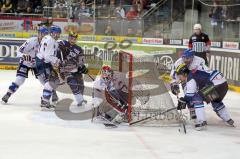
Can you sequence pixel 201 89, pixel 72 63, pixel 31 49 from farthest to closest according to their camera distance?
pixel 31 49 → pixel 72 63 → pixel 201 89

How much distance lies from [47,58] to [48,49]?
128mm

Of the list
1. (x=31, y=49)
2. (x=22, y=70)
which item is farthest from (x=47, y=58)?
(x=22, y=70)

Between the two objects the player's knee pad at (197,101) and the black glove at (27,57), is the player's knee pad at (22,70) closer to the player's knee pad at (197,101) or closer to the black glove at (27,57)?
the black glove at (27,57)

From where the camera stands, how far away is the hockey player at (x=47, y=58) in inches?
308

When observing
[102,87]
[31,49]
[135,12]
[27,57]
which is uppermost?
[135,12]

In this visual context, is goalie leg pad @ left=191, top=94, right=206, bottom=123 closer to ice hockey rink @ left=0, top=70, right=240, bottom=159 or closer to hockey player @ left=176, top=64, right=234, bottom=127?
hockey player @ left=176, top=64, right=234, bottom=127

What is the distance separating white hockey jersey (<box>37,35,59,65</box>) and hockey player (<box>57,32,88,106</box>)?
0.26 meters

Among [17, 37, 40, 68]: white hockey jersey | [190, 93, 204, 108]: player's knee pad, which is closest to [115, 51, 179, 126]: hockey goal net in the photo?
[190, 93, 204, 108]: player's knee pad

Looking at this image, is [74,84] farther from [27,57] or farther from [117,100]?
[117,100]

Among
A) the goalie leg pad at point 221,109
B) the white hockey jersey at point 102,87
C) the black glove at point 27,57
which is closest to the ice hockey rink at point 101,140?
the goalie leg pad at point 221,109

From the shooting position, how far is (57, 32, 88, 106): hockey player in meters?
8.12

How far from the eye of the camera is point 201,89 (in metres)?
6.89

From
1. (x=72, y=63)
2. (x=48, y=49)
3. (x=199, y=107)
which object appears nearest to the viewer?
(x=199, y=107)

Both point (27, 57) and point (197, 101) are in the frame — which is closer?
point (197, 101)
